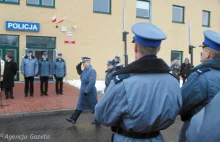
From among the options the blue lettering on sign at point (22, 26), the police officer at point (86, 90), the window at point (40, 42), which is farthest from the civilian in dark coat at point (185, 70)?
the police officer at point (86, 90)

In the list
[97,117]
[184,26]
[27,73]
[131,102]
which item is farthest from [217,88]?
[184,26]

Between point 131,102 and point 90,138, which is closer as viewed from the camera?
point 131,102

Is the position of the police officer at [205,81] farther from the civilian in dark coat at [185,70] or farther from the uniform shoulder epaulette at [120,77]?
the civilian in dark coat at [185,70]

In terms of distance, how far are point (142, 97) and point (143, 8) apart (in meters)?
20.7

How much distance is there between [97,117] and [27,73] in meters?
11.3

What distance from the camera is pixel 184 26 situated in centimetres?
2473

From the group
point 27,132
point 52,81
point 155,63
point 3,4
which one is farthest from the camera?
point 52,81

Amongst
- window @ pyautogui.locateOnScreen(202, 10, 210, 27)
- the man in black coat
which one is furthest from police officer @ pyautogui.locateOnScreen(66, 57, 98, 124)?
window @ pyautogui.locateOnScreen(202, 10, 210, 27)

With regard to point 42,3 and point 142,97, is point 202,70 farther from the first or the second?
point 42,3

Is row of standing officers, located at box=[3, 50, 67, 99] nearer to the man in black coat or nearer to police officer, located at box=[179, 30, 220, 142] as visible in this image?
the man in black coat

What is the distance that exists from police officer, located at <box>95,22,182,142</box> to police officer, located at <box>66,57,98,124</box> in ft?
17.0

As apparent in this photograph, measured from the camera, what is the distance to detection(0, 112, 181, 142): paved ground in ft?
22.5

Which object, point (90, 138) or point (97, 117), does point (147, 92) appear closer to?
point (97, 117)

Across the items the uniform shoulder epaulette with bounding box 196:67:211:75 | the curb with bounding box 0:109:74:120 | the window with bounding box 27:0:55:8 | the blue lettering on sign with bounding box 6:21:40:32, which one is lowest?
the curb with bounding box 0:109:74:120
